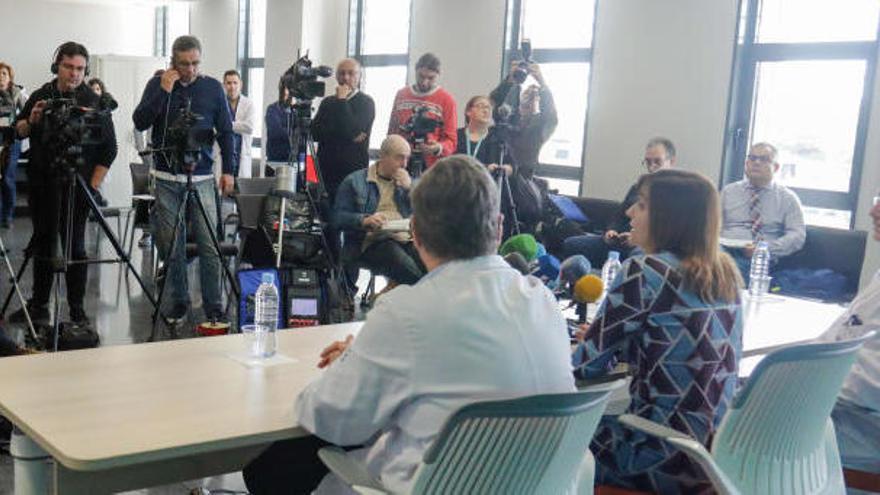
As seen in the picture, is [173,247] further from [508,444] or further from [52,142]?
[508,444]

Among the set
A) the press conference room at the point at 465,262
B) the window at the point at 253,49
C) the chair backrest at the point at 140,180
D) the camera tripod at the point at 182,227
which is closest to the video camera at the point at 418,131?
the press conference room at the point at 465,262

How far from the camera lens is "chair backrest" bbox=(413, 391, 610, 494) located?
4.71 ft

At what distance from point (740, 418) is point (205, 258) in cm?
364

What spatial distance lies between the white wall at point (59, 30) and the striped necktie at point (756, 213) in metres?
12.0

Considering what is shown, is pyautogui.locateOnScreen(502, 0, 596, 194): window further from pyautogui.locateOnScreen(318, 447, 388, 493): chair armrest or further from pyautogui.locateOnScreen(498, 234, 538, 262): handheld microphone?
pyautogui.locateOnScreen(318, 447, 388, 493): chair armrest

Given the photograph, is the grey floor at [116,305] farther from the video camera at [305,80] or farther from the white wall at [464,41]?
the white wall at [464,41]

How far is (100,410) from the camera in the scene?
1755 millimetres

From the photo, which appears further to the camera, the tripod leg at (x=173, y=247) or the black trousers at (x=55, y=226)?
the tripod leg at (x=173, y=247)

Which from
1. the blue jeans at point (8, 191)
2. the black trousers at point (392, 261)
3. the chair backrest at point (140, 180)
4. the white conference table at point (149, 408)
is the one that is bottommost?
the blue jeans at point (8, 191)

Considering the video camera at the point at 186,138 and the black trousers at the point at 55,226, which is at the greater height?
the video camera at the point at 186,138

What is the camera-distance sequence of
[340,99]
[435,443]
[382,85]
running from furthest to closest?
[382,85], [340,99], [435,443]

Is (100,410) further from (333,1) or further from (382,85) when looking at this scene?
(333,1)

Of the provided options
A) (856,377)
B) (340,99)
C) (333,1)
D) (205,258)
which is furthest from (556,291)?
(333,1)

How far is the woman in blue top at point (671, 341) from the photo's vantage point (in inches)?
83.3
